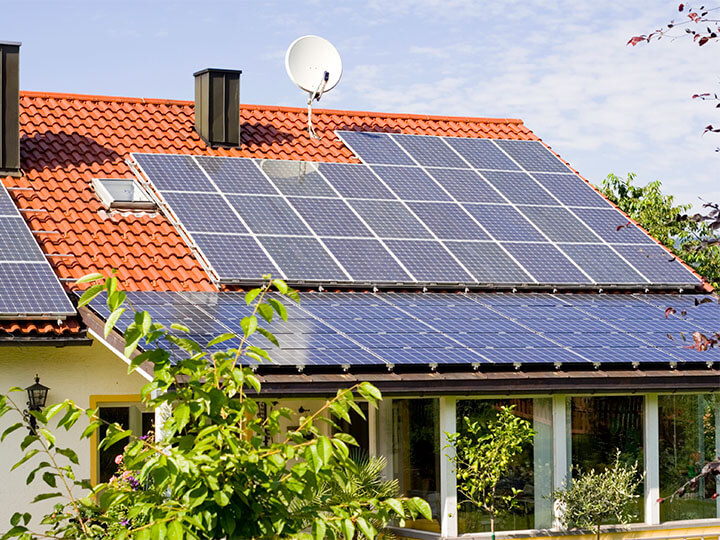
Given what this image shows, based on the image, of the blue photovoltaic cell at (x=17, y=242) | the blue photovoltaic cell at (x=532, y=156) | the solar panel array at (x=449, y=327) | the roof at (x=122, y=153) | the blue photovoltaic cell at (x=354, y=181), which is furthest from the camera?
the blue photovoltaic cell at (x=532, y=156)

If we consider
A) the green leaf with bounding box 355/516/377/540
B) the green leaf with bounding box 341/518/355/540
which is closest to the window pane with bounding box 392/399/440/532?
the green leaf with bounding box 355/516/377/540

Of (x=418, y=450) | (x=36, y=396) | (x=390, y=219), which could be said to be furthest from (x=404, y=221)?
(x=36, y=396)

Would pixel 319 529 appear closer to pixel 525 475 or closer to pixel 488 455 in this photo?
pixel 488 455

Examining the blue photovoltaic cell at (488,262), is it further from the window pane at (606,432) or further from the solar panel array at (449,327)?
the window pane at (606,432)

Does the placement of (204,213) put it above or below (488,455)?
above

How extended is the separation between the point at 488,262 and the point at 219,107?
597 cm

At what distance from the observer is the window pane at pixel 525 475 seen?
49.1ft

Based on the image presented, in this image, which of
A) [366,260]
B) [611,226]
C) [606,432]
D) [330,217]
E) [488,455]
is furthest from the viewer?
[611,226]

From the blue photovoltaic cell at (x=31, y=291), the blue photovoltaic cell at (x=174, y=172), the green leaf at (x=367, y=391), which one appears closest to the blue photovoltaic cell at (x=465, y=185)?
the blue photovoltaic cell at (x=174, y=172)

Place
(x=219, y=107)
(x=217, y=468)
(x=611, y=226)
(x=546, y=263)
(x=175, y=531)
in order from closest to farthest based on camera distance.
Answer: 1. (x=175, y=531)
2. (x=217, y=468)
3. (x=546, y=263)
4. (x=611, y=226)
5. (x=219, y=107)

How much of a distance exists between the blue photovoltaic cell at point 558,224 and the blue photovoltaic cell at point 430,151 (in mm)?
1939

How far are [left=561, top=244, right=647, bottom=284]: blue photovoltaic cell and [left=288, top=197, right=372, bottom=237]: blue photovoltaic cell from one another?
11.9 ft

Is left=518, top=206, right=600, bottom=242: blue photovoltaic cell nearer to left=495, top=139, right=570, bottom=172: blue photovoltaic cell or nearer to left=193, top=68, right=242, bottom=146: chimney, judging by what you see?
left=495, top=139, right=570, bottom=172: blue photovoltaic cell

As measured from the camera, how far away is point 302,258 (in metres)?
17.0
